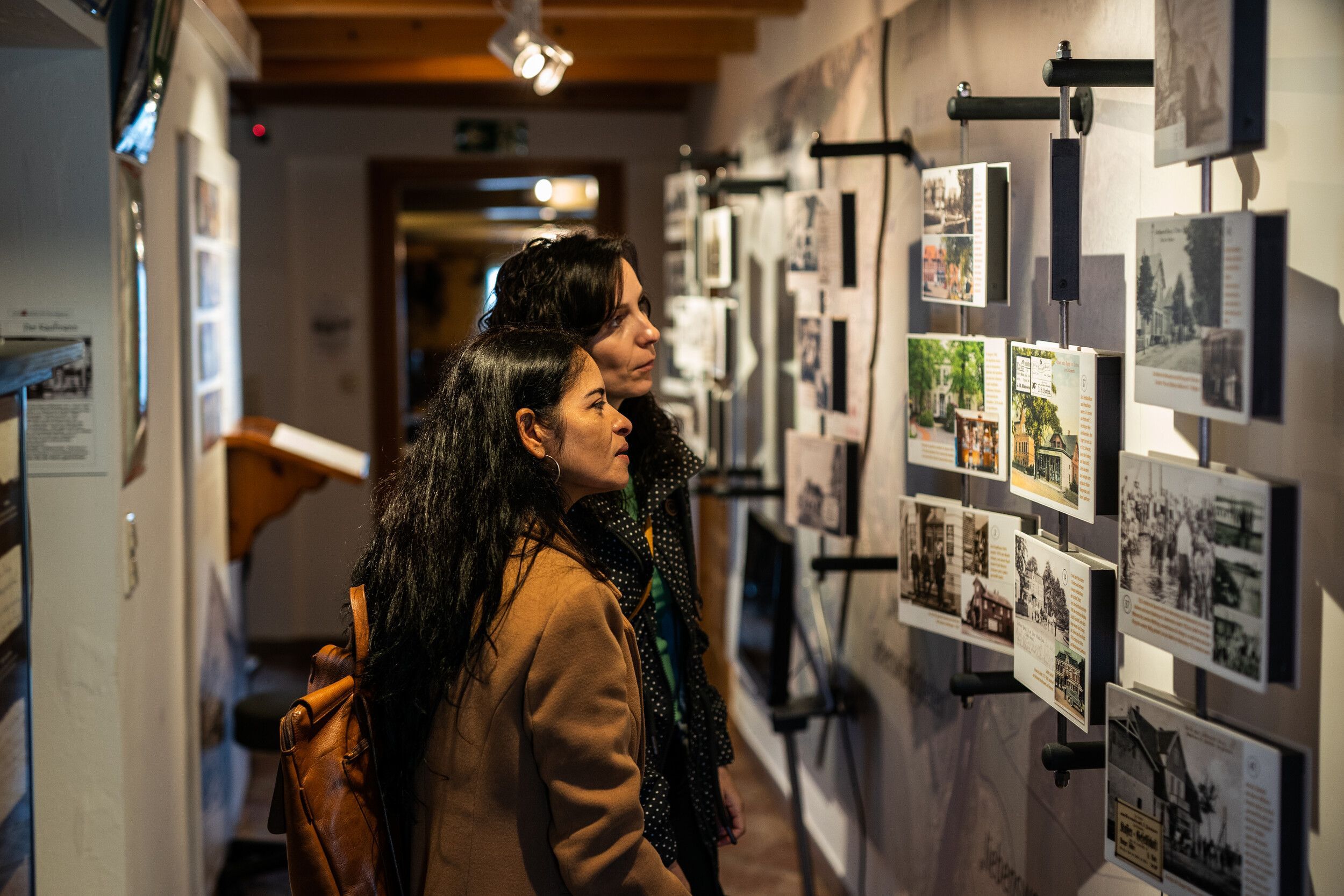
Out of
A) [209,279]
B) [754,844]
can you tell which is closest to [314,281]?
[209,279]

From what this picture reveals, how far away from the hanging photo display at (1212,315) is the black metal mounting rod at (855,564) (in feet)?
3.61

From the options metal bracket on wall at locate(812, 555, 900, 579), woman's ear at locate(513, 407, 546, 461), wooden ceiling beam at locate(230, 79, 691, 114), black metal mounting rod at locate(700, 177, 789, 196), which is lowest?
metal bracket on wall at locate(812, 555, 900, 579)

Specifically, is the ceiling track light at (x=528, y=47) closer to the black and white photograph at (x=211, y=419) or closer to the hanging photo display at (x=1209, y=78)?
the black and white photograph at (x=211, y=419)

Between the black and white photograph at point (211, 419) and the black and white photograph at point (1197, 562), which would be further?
the black and white photograph at point (211, 419)

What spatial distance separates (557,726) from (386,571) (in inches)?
12.4

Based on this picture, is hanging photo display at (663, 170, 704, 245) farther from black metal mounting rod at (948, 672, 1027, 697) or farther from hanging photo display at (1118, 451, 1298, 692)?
hanging photo display at (1118, 451, 1298, 692)

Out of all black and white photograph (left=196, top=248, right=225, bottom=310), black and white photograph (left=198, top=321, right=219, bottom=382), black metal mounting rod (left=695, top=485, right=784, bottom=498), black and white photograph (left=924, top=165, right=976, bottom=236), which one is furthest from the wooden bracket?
black and white photograph (left=924, top=165, right=976, bottom=236)

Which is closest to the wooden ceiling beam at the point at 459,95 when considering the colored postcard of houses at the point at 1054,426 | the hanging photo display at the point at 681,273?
the hanging photo display at the point at 681,273

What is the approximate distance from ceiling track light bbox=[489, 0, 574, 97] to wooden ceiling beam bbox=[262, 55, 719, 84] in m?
2.01

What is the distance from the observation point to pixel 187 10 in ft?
10.3

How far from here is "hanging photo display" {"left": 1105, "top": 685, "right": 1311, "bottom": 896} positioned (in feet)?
4.12

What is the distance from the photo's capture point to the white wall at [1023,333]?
1284 millimetres

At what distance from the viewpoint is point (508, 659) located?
57.0 inches

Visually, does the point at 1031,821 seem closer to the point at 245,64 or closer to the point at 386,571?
the point at 386,571
